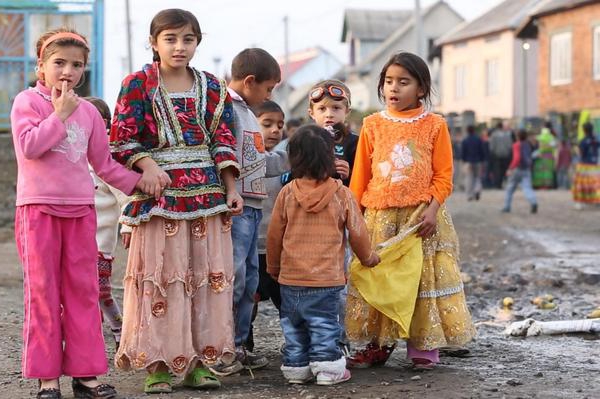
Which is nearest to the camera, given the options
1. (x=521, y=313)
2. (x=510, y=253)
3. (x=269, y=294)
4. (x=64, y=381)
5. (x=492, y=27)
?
(x=64, y=381)

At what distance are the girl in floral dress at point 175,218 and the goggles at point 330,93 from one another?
0.96 metres

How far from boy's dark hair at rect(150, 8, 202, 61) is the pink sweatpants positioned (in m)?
0.98

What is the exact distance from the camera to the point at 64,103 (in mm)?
5152

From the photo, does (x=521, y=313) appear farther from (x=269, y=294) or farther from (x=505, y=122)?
(x=505, y=122)

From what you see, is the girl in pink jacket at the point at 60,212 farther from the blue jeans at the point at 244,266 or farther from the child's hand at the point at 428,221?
the child's hand at the point at 428,221

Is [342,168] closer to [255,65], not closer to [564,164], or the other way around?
[255,65]

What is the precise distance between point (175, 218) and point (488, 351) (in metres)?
2.37

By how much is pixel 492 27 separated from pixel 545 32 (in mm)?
6687

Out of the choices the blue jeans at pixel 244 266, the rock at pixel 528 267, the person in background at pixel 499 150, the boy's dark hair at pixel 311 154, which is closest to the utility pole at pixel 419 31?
the person in background at pixel 499 150

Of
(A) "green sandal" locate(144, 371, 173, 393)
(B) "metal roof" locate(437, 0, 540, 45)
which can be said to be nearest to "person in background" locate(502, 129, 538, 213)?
(A) "green sandal" locate(144, 371, 173, 393)

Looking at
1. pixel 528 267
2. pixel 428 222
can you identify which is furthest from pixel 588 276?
pixel 428 222

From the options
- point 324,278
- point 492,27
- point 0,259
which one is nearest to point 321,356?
point 324,278

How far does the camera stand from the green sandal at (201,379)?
5.54 m

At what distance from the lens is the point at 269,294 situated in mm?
6473
